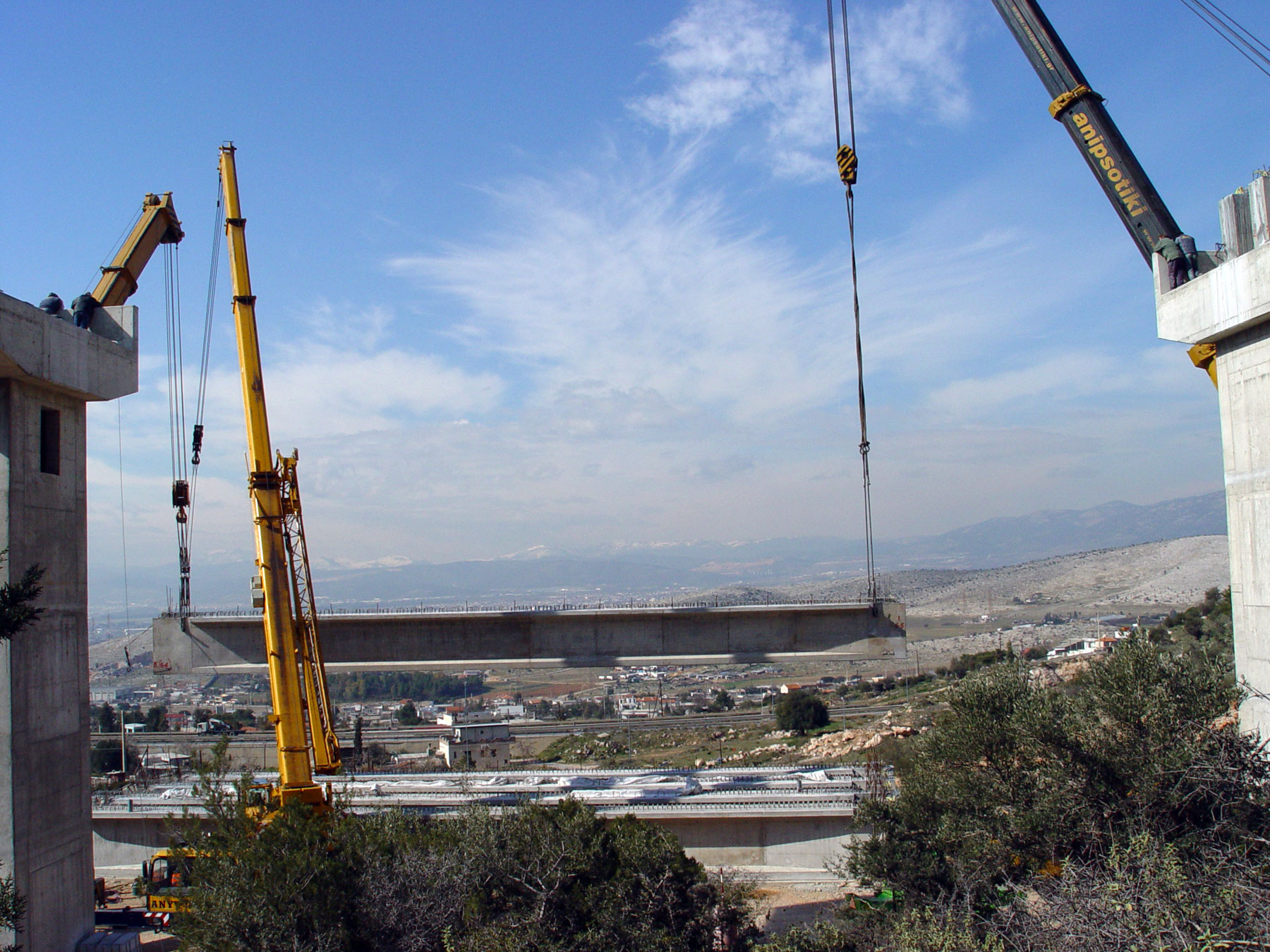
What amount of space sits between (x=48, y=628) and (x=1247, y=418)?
2205cm

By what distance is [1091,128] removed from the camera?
21.0 metres

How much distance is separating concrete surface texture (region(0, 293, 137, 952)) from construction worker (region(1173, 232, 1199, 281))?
851 inches

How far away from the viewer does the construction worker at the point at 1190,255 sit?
1764 cm

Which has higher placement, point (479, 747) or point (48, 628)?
point (48, 628)

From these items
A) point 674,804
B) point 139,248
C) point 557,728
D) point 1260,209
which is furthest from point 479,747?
point 1260,209

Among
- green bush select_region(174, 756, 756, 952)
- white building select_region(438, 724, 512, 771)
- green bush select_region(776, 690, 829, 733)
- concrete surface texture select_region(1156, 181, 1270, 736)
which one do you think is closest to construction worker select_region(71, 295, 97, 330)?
green bush select_region(174, 756, 756, 952)

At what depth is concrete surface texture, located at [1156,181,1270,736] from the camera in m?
14.9

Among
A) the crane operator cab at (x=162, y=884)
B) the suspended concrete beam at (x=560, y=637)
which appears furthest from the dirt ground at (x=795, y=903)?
the crane operator cab at (x=162, y=884)

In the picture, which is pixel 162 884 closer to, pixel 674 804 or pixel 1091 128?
pixel 674 804

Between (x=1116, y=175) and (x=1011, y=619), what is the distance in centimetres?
13253

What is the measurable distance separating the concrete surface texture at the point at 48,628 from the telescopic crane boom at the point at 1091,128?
2204 centimetres

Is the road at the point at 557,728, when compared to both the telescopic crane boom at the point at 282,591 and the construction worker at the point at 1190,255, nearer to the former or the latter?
the telescopic crane boom at the point at 282,591

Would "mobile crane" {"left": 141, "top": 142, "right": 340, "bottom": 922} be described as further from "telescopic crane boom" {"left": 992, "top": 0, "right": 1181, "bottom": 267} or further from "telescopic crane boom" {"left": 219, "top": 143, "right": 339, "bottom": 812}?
"telescopic crane boom" {"left": 992, "top": 0, "right": 1181, "bottom": 267}

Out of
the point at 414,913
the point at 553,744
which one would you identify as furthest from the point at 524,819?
the point at 553,744
